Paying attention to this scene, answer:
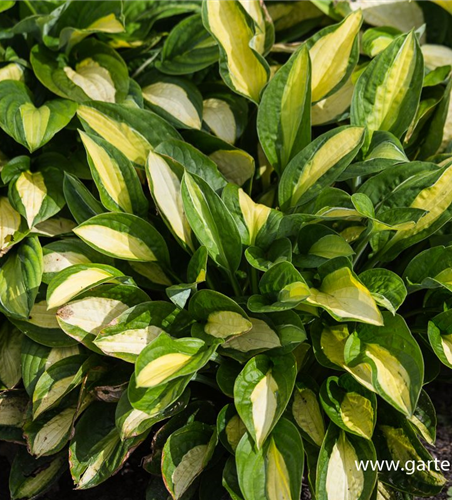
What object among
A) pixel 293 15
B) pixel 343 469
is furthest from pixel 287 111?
pixel 343 469

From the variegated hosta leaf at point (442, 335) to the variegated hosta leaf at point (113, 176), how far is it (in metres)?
0.75

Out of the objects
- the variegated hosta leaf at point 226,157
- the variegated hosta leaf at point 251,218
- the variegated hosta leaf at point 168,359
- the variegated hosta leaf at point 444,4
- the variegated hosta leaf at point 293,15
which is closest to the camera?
the variegated hosta leaf at point 168,359

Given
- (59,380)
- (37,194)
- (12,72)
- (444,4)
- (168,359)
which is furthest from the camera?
(444,4)

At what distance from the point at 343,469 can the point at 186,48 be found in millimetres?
1254

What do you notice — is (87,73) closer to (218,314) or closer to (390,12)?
(218,314)

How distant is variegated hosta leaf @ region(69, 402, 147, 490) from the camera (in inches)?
60.2

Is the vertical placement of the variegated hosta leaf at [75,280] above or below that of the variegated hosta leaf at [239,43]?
below

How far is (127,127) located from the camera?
1689 mm

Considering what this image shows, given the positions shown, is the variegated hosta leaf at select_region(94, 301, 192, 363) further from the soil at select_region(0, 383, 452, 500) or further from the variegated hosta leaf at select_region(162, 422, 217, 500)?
the soil at select_region(0, 383, 452, 500)

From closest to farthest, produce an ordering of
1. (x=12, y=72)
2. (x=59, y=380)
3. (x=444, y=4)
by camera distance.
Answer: (x=59, y=380) → (x=12, y=72) → (x=444, y=4)

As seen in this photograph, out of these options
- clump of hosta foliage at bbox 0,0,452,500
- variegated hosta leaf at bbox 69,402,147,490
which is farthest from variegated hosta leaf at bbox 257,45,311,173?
variegated hosta leaf at bbox 69,402,147,490

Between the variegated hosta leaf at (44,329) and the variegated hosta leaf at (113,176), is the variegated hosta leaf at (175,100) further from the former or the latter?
the variegated hosta leaf at (44,329)

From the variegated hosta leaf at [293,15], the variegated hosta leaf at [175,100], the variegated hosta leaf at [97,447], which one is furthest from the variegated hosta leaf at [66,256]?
the variegated hosta leaf at [293,15]

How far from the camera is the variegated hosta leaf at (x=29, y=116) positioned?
5.48 ft
